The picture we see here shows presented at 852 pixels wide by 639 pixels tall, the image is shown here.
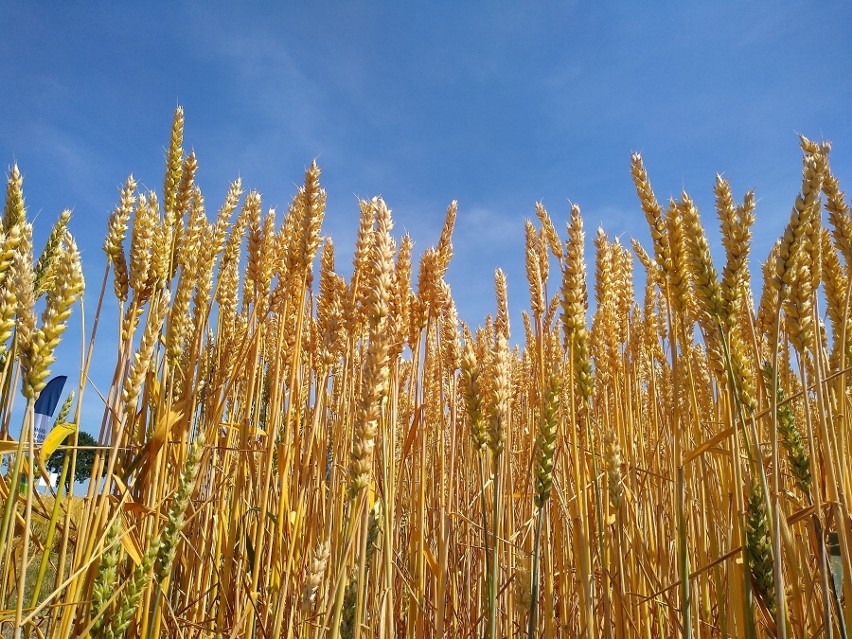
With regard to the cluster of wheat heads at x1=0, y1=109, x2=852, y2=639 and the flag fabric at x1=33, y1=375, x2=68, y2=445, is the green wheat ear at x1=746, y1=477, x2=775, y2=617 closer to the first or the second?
the cluster of wheat heads at x1=0, y1=109, x2=852, y2=639

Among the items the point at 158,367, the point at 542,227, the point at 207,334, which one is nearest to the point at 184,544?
the point at 158,367

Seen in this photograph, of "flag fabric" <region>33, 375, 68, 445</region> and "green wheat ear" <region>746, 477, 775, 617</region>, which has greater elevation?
"flag fabric" <region>33, 375, 68, 445</region>

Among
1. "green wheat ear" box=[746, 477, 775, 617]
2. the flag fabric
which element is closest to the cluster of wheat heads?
"green wheat ear" box=[746, 477, 775, 617]

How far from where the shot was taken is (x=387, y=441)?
1469 millimetres

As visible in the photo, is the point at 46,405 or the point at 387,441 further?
the point at 46,405

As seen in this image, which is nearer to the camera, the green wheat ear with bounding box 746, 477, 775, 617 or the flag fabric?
the green wheat ear with bounding box 746, 477, 775, 617

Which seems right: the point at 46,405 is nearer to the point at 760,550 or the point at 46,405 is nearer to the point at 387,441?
the point at 387,441

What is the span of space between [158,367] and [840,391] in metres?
1.85

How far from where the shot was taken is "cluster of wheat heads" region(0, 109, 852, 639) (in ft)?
3.47

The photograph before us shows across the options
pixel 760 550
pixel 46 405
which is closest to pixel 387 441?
pixel 760 550

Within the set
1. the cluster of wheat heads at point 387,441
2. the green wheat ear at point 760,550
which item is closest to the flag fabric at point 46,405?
the cluster of wheat heads at point 387,441

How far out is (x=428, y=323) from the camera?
1.88 m

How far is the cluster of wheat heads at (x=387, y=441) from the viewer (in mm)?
1057

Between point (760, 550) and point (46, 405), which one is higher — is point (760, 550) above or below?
below
